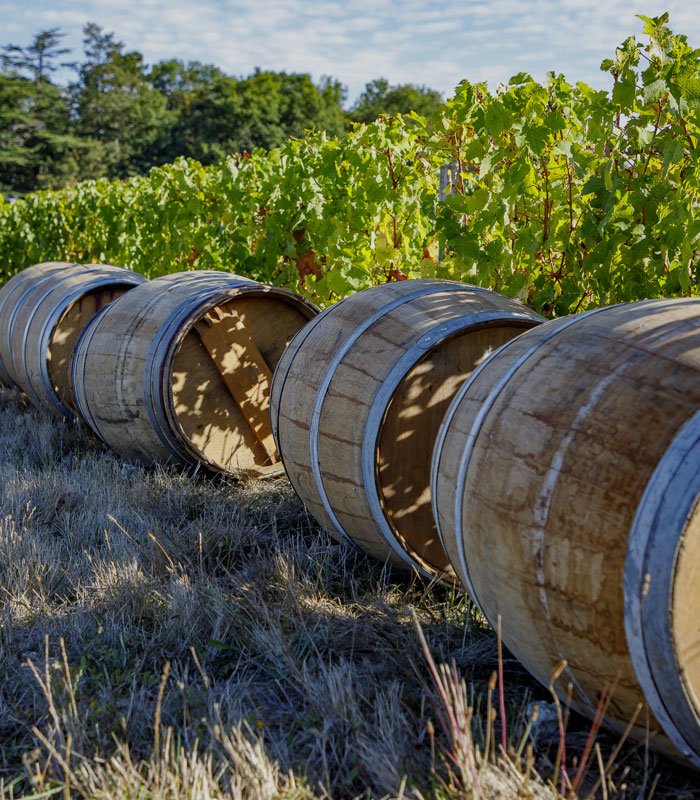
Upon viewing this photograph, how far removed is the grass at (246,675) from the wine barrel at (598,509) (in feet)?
0.65

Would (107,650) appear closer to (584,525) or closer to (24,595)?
(24,595)

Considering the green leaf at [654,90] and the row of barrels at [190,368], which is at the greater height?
the green leaf at [654,90]

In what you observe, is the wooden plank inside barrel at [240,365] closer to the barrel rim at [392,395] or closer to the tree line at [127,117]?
the barrel rim at [392,395]

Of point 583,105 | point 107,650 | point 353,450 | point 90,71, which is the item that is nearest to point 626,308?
point 353,450

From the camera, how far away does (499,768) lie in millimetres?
1948

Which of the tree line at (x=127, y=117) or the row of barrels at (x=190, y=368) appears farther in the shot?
the tree line at (x=127, y=117)

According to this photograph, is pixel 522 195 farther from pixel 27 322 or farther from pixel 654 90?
pixel 27 322

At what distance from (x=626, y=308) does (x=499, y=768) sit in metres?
1.20

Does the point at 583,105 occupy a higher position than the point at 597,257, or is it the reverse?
the point at 583,105

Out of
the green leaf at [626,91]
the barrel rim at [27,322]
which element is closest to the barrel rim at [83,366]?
the barrel rim at [27,322]

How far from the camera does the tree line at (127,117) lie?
48.4 meters

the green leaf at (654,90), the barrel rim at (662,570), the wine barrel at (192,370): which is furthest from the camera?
the wine barrel at (192,370)

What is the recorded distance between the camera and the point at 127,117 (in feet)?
195

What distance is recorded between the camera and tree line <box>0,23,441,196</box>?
48.4m
